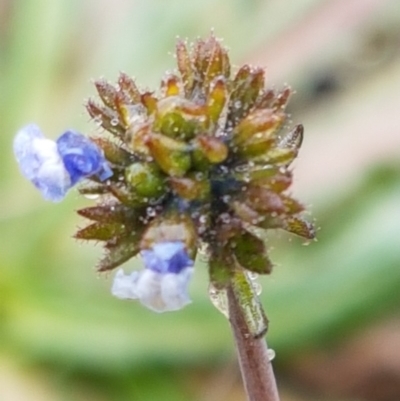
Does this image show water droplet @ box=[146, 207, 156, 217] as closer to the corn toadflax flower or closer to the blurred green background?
the corn toadflax flower

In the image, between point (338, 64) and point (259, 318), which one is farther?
point (338, 64)

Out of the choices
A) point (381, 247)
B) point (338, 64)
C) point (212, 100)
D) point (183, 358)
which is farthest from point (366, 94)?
point (212, 100)

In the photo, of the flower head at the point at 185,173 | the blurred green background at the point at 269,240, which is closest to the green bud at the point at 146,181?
the flower head at the point at 185,173

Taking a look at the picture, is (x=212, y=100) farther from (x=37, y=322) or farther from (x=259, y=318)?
(x=37, y=322)

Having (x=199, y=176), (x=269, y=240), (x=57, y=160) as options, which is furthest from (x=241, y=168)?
(x=269, y=240)

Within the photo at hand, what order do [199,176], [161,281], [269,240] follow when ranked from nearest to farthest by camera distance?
1. [161,281]
2. [199,176]
3. [269,240]

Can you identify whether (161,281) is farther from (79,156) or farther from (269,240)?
(269,240)
